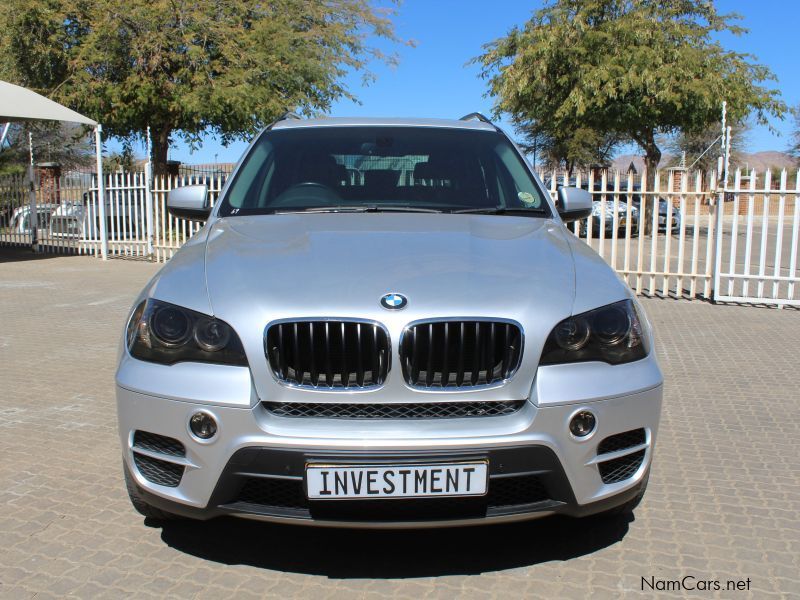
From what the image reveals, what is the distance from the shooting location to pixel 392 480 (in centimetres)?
248

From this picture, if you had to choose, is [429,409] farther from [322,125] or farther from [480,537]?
[322,125]

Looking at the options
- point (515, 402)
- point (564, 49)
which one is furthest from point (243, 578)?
point (564, 49)

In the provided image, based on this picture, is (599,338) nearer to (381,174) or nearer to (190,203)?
(381,174)

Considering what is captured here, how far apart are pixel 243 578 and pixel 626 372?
64.2 inches

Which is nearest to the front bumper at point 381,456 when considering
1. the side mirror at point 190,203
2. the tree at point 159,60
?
the side mirror at point 190,203

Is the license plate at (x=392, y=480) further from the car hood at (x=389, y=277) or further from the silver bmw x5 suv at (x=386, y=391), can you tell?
the car hood at (x=389, y=277)

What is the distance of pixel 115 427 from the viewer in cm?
488

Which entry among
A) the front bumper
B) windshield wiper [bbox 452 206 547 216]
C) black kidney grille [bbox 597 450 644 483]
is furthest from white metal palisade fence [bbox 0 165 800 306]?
the front bumper

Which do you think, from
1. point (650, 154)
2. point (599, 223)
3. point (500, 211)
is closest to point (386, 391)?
point (500, 211)

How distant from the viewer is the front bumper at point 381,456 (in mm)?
2469

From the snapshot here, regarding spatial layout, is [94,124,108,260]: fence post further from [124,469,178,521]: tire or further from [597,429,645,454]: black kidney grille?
[597,429,645,454]: black kidney grille

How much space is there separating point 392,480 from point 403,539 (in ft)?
2.82

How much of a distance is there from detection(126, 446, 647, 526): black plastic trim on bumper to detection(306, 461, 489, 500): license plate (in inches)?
1.0

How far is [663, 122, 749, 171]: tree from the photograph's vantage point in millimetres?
48281
